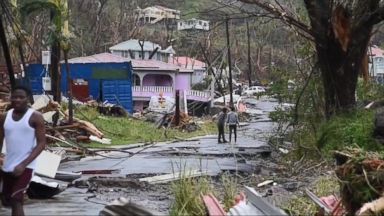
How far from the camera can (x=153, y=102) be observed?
52906 millimetres

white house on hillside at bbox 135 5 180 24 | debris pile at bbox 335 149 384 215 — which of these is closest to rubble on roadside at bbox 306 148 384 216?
debris pile at bbox 335 149 384 215

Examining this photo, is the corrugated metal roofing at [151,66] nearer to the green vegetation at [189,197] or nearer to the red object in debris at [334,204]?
the green vegetation at [189,197]

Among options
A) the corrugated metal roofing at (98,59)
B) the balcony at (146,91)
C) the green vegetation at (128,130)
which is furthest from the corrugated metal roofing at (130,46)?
the green vegetation at (128,130)

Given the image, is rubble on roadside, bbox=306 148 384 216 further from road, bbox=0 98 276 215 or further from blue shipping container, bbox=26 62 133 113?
blue shipping container, bbox=26 62 133 113

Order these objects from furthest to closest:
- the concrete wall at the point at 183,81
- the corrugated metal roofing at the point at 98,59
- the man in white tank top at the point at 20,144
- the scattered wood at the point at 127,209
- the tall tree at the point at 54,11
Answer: the concrete wall at the point at 183,81 → the corrugated metal roofing at the point at 98,59 → the tall tree at the point at 54,11 → the man in white tank top at the point at 20,144 → the scattered wood at the point at 127,209

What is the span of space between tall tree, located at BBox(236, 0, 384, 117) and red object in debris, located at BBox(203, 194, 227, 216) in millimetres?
9858

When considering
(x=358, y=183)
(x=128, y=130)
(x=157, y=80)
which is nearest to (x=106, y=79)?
(x=128, y=130)

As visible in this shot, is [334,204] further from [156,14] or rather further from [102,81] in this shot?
[156,14]

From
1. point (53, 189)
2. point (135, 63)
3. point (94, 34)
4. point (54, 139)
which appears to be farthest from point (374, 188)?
point (94, 34)

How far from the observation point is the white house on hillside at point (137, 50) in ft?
234

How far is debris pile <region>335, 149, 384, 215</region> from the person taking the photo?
7707 mm

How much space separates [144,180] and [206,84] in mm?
60606

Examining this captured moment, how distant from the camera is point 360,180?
7.81m

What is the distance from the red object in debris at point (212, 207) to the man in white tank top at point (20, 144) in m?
1.92
